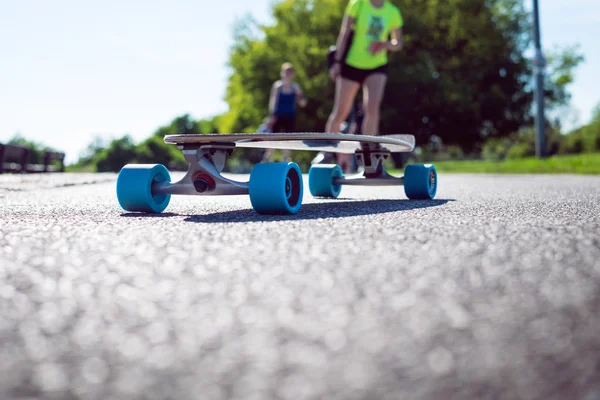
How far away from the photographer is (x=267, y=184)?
325 centimetres

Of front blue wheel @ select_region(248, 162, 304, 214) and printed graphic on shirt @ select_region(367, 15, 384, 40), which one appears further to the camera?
printed graphic on shirt @ select_region(367, 15, 384, 40)

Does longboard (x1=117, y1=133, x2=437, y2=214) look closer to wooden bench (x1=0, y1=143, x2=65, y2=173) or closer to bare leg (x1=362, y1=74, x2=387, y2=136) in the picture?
bare leg (x1=362, y1=74, x2=387, y2=136)

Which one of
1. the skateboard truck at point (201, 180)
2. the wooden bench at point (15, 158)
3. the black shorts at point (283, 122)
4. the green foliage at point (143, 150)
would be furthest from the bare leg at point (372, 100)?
the green foliage at point (143, 150)

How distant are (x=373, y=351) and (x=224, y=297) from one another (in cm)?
45

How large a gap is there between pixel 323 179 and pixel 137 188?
1.91m

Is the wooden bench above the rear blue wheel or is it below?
above

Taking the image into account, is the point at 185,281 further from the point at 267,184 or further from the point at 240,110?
the point at 240,110

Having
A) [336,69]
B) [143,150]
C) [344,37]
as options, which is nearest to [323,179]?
[336,69]

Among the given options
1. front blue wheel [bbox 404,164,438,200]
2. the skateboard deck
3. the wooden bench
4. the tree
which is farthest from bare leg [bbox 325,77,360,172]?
the tree

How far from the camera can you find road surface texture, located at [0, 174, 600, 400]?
97cm

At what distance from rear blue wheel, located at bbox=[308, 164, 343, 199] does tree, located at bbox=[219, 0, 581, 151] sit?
20.1m

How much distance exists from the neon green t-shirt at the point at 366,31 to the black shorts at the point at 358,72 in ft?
0.11

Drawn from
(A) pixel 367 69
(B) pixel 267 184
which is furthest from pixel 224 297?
(A) pixel 367 69

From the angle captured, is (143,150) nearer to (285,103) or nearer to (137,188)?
(285,103)
